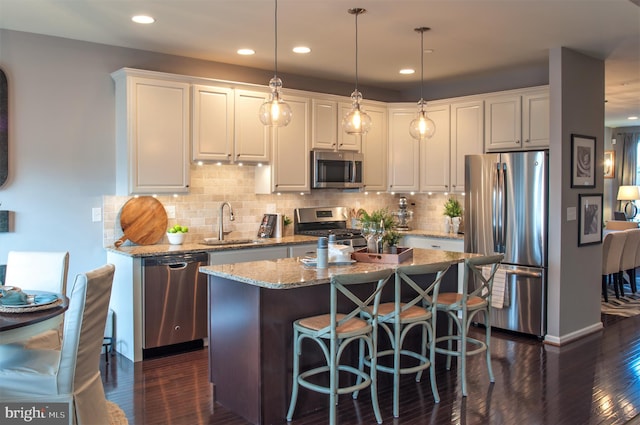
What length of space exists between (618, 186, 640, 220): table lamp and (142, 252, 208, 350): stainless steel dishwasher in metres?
8.91

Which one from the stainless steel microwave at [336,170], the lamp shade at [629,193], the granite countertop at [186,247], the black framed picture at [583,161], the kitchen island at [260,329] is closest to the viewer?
the kitchen island at [260,329]

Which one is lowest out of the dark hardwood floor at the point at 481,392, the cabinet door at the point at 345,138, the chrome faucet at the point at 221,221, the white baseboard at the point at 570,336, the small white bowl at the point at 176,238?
the dark hardwood floor at the point at 481,392

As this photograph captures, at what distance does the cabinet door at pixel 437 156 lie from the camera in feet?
20.5

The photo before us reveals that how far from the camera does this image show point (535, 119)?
5441 mm

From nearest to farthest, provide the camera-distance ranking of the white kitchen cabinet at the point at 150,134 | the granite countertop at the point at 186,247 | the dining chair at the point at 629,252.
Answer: the granite countertop at the point at 186,247 → the white kitchen cabinet at the point at 150,134 → the dining chair at the point at 629,252

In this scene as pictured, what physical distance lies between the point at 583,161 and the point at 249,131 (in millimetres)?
3266

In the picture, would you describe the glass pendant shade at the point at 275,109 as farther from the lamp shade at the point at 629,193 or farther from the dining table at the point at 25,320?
the lamp shade at the point at 629,193

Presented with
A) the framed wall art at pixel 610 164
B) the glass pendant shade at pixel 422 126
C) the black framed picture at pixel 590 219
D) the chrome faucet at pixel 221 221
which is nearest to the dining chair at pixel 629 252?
the black framed picture at pixel 590 219

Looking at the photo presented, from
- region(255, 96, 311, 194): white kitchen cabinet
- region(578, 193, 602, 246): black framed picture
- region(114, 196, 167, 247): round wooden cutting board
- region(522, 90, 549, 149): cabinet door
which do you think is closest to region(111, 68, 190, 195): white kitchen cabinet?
region(114, 196, 167, 247): round wooden cutting board

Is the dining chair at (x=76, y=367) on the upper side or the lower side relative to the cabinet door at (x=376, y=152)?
lower

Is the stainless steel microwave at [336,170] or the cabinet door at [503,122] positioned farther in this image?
the stainless steel microwave at [336,170]

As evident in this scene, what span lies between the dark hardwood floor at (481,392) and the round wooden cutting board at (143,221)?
3.49 ft

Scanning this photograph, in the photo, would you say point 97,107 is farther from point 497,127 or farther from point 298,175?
point 497,127

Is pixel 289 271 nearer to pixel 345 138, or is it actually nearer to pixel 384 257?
pixel 384 257
